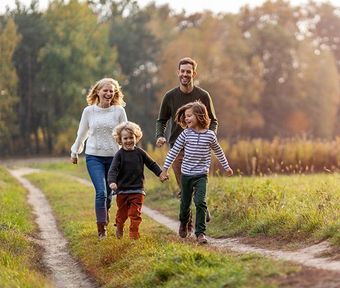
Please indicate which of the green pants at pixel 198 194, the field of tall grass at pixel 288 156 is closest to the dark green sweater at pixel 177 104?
the green pants at pixel 198 194

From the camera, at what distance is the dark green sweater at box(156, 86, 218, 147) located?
10672 mm

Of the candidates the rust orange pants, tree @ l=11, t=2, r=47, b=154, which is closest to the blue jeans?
the rust orange pants

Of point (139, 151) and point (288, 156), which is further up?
point (139, 151)

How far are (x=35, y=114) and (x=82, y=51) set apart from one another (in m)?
6.62

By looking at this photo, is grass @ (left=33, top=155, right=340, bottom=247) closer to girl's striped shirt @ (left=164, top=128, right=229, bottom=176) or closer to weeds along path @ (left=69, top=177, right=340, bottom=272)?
weeds along path @ (left=69, top=177, right=340, bottom=272)

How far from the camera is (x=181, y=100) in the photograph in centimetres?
1070

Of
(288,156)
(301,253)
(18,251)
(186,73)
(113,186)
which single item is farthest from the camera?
(288,156)

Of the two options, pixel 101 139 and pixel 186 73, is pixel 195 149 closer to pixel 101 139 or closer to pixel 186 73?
pixel 186 73

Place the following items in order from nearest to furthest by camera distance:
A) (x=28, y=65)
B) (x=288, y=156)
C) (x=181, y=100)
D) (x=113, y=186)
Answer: (x=113, y=186), (x=181, y=100), (x=288, y=156), (x=28, y=65)

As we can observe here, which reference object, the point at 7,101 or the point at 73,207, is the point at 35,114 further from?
the point at 73,207

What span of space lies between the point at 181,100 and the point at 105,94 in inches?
44.1

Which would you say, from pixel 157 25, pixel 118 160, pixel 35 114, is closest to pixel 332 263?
pixel 118 160

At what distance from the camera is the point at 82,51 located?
54.2 meters

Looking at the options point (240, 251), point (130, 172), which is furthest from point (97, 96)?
point (240, 251)
